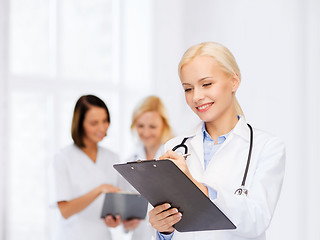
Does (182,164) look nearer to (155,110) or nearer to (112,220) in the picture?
(112,220)

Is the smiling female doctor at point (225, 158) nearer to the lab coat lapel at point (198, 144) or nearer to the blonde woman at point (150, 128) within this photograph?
the lab coat lapel at point (198, 144)

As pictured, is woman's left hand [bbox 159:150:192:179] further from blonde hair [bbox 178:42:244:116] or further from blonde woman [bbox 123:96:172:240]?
blonde woman [bbox 123:96:172:240]

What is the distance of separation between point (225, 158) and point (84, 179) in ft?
5.36

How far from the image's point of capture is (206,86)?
1.60m

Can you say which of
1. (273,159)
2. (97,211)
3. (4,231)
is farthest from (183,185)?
(4,231)

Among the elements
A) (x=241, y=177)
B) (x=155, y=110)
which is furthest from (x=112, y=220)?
(x=241, y=177)

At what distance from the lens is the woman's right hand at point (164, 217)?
1.50m

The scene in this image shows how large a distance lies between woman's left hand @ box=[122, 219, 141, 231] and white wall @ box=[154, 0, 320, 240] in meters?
1.18

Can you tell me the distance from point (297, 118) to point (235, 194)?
88.9 inches

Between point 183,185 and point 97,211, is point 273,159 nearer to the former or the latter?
point 183,185

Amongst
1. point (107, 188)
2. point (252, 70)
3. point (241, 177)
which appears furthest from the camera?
point (252, 70)

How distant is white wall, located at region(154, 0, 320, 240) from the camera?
3.50 metres

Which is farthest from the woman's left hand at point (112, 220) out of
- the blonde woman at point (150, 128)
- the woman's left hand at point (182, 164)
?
the woman's left hand at point (182, 164)

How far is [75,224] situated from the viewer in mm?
2963
